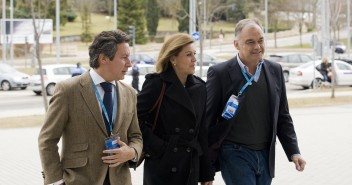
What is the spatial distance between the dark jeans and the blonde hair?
0.81 meters

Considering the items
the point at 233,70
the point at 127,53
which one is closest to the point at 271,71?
the point at 233,70

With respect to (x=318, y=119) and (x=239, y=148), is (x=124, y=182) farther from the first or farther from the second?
(x=318, y=119)

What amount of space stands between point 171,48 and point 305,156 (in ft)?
24.1

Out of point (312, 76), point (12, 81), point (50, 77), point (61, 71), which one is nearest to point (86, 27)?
point (12, 81)

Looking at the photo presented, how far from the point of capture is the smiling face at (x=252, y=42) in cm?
503

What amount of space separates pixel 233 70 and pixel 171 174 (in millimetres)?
981

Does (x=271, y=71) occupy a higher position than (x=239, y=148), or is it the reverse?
(x=271, y=71)

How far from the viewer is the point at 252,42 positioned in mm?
5043

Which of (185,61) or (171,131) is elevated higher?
(185,61)

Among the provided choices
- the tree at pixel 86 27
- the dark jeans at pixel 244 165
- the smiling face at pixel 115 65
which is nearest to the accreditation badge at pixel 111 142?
the smiling face at pixel 115 65

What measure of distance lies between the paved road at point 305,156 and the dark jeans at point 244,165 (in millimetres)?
4014

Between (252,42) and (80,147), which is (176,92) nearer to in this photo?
(252,42)

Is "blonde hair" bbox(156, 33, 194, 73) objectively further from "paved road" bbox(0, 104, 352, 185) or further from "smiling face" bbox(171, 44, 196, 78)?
"paved road" bbox(0, 104, 352, 185)

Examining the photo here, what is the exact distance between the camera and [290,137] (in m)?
5.32
